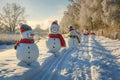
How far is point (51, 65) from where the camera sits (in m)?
12.5

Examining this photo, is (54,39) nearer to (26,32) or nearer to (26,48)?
(26,32)

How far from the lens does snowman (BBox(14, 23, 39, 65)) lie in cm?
1099

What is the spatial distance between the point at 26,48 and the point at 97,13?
126 ft

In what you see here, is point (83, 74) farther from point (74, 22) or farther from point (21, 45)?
point (74, 22)

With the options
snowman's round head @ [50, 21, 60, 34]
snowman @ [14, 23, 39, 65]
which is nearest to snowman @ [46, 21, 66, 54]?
snowman's round head @ [50, 21, 60, 34]

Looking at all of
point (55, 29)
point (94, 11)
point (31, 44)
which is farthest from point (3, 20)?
point (31, 44)

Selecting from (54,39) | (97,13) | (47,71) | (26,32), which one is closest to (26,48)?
(26,32)

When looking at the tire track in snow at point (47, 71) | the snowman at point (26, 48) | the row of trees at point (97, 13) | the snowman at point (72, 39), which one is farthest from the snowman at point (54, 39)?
the row of trees at point (97, 13)

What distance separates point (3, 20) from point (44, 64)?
2471 inches

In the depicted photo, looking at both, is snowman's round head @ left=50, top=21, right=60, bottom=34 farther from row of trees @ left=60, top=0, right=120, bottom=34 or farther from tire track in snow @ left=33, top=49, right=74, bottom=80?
row of trees @ left=60, top=0, right=120, bottom=34

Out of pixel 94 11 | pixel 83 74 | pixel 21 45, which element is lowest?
pixel 83 74

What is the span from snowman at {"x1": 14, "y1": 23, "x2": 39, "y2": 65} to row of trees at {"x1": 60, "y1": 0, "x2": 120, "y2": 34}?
29.5 m

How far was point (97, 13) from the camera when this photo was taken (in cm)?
4812

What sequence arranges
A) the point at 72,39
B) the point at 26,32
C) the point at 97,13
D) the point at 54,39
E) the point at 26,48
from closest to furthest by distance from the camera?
the point at 26,48
the point at 26,32
the point at 54,39
the point at 72,39
the point at 97,13
